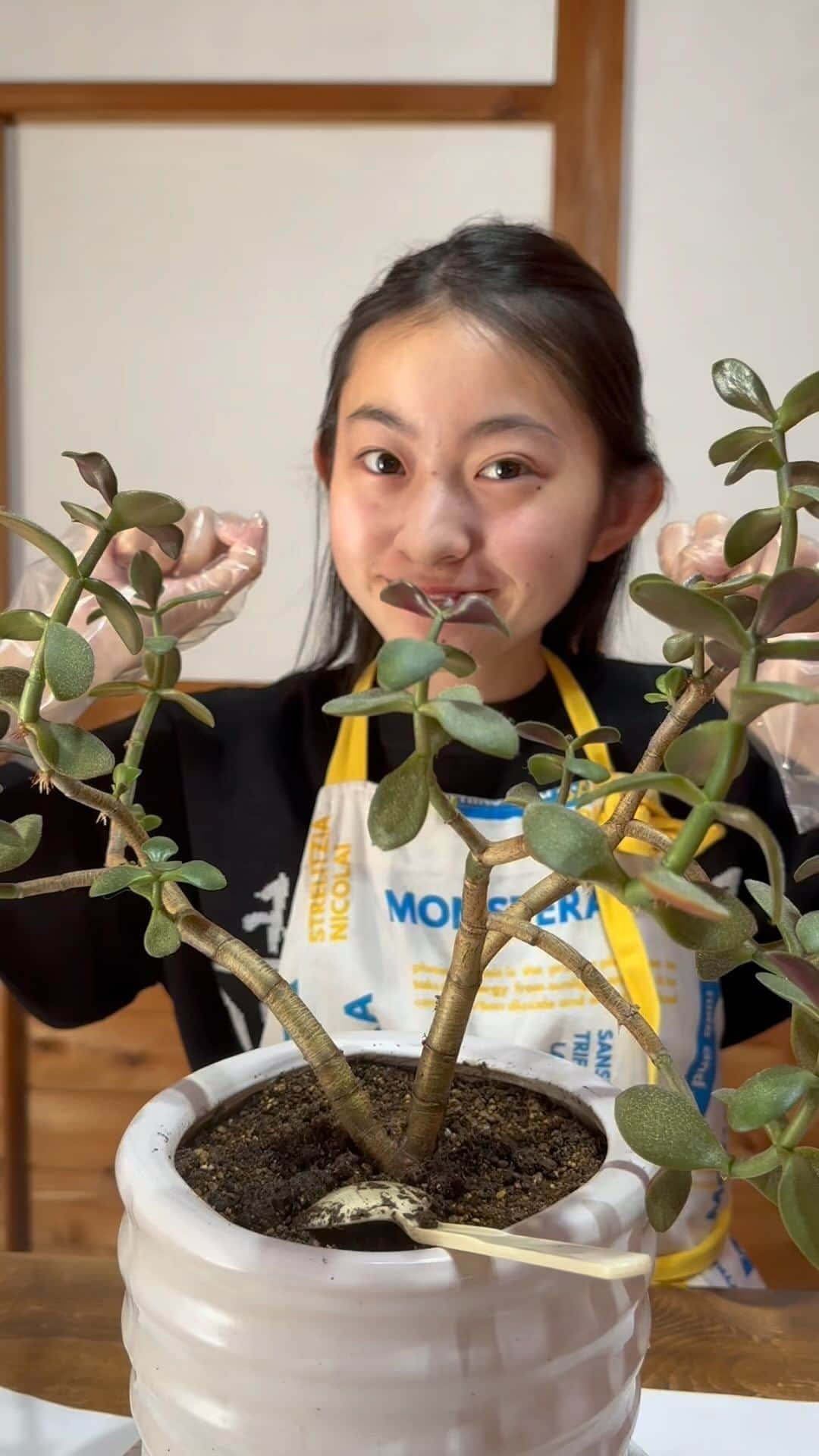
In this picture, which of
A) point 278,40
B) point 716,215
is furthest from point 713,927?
point 278,40

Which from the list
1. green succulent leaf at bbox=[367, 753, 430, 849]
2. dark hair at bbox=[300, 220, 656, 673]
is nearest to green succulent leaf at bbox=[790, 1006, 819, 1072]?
green succulent leaf at bbox=[367, 753, 430, 849]

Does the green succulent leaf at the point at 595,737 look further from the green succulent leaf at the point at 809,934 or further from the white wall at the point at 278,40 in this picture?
the white wall at the point at 278,40

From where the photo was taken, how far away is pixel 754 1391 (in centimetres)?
46

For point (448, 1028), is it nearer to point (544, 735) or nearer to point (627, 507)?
point (544, 735)

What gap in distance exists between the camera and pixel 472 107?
147 cm

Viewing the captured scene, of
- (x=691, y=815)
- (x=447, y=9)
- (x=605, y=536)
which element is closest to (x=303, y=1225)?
(x=691, y=815)

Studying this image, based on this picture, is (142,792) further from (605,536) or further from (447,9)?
(447,9)

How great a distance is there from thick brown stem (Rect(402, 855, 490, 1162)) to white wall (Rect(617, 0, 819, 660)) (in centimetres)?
121

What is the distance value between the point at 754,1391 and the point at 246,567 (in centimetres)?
64

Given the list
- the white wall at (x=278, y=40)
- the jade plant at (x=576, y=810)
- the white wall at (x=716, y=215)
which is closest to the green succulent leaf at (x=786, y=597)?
the jade plant at (x=576, y=810)

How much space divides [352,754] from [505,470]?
285 millimetres

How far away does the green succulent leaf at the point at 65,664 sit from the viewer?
239mm

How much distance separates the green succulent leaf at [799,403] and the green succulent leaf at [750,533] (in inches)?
0.8

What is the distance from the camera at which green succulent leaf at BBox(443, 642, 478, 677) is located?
0.72 ft
